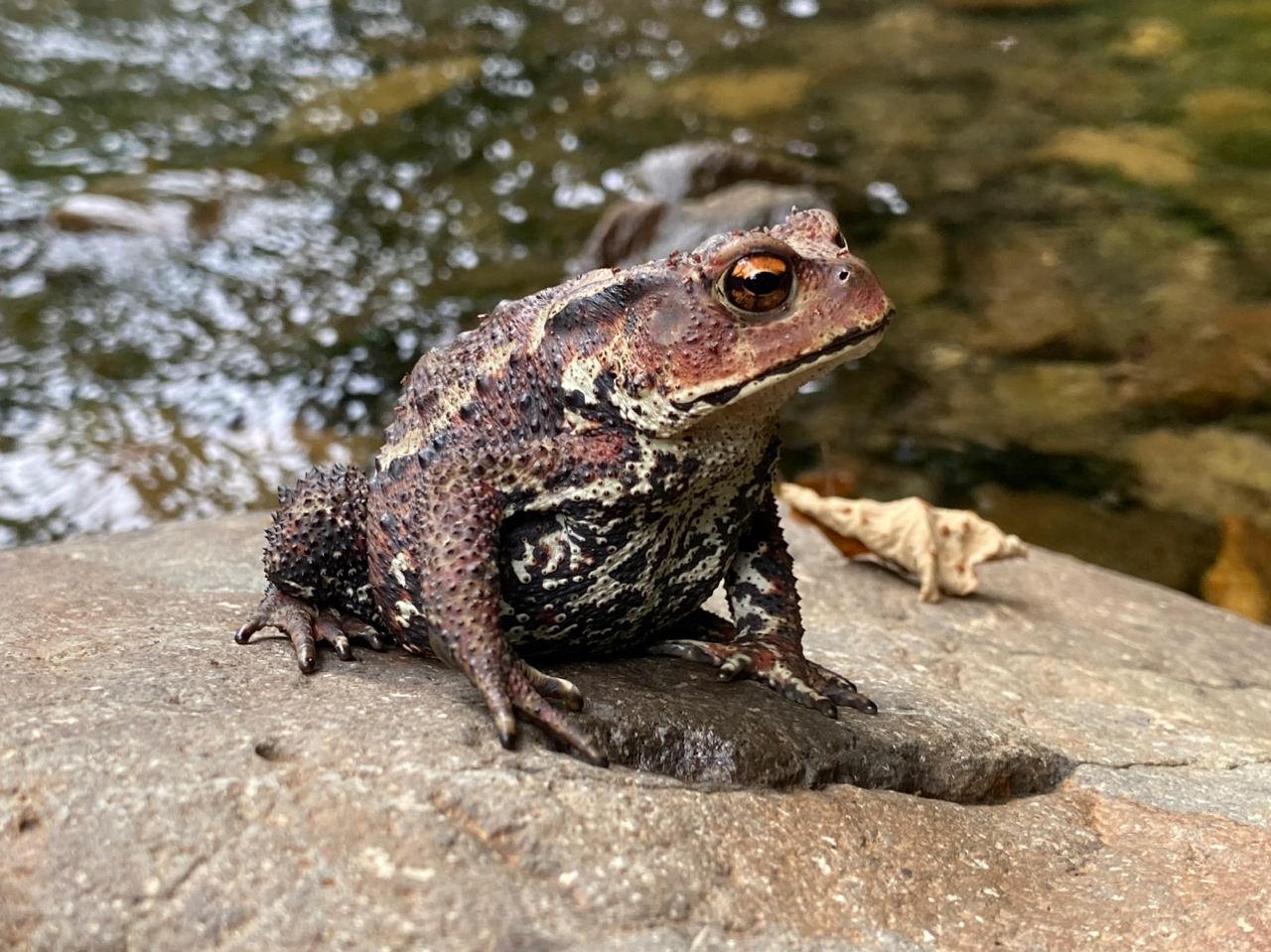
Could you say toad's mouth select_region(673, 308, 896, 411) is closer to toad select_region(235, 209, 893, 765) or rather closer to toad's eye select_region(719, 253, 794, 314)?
toad select_region(235, 209, 893, 765)

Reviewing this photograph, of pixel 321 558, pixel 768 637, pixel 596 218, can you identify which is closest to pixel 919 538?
pixel 768 637

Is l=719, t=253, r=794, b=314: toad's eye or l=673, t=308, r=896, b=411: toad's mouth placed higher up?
l=719, t=253, r=794, b=314: toad's eye

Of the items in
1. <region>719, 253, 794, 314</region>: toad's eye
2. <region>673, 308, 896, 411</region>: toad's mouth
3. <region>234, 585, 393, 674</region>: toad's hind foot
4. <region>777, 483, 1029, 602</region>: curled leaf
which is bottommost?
<region>777, 483, 1029, 602</region>: curled leaf

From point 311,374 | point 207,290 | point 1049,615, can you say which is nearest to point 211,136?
point 207,290

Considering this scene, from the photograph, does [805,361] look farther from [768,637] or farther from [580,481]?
[768,637]

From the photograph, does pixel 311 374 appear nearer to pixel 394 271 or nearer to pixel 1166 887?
pixel 394 271

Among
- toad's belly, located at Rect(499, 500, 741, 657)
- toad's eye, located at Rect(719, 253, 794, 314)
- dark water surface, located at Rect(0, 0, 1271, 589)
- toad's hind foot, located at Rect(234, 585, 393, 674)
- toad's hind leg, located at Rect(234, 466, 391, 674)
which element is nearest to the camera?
toad's eye, located at Rect(719, 253, 794, 314)

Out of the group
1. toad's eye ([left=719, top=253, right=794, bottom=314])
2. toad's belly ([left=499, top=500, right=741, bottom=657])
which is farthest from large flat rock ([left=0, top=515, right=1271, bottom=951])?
toad's eye ([left=719, top=253, right=794, bottom=314])
